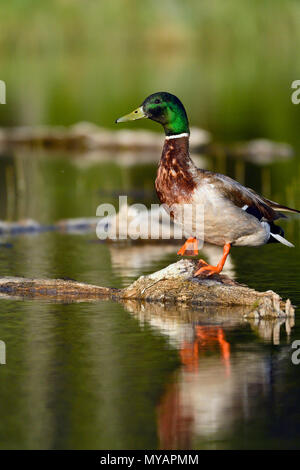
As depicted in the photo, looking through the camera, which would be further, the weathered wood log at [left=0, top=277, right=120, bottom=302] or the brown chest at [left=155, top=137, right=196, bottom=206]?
the weathered wood log at [left=0, top=277, right=120, bottom=302]

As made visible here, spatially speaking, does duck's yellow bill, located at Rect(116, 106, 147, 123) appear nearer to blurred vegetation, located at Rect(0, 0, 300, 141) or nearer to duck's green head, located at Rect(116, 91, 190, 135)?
duck's green head, located at Rect(116, 91, 190, 135)

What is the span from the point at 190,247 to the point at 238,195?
107cm

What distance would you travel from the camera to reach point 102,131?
1475 inches

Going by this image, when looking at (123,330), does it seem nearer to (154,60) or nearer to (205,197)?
(205,197)

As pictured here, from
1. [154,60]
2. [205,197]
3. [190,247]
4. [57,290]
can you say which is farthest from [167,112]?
[154,60]

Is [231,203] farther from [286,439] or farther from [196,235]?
[286,439]

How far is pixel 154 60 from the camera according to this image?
10256 centimetres

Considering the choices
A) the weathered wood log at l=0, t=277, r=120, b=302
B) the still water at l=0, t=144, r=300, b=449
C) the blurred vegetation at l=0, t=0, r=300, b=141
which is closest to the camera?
the still water at l=0, t=144, r=300, b=449

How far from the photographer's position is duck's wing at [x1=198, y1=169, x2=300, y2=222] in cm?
1304

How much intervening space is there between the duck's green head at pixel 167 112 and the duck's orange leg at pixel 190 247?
1143mm

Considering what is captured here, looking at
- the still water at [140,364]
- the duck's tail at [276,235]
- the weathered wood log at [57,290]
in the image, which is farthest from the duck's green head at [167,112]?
the still water at [140,364]

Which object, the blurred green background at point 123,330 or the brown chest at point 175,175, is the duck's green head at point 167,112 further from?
the blurred green background at point 123,330

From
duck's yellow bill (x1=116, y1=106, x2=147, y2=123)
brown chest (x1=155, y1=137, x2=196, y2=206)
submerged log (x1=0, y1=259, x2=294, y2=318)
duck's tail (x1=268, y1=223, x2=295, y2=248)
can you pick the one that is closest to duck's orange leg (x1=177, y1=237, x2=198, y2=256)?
submerged log (x1=0, y1=259, x2=294, y2=318)
